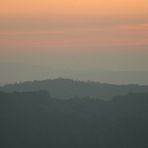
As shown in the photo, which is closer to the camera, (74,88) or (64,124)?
(64,124)

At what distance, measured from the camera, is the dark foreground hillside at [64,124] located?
6488 centimetres

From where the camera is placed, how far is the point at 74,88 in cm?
9225

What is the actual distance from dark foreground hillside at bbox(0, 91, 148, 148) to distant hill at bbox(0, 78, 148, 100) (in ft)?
49.8

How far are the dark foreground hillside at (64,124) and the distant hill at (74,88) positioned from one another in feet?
49.8

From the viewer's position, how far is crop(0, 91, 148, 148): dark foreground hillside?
64.9 meters

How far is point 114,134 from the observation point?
6762 cm

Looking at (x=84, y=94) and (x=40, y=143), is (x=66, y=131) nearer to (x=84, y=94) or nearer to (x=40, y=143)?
(x=40, y=143)

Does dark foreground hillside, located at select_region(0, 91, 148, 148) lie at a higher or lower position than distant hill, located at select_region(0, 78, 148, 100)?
higher

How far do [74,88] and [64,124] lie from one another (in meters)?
23.6

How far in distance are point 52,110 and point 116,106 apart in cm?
759

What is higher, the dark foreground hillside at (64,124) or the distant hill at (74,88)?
the dark foreground hillside at (64,124)

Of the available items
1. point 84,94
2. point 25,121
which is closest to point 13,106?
point 25,121

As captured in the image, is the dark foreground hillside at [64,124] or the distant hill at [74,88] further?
the distant hill at [74,88]

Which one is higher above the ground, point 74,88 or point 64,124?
point 64,124
